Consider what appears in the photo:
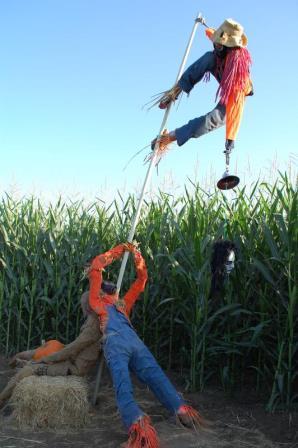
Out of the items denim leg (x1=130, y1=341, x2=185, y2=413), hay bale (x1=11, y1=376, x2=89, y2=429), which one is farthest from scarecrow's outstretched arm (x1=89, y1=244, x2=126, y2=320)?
hay bale (x1=11, y1=376, x2=89, y2=429)

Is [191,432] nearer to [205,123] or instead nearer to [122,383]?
[122,383]

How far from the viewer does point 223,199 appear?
5.41 metres

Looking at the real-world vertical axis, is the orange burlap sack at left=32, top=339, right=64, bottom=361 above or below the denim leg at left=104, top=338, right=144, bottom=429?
above

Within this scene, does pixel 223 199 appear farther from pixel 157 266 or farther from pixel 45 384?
pixel 45 384

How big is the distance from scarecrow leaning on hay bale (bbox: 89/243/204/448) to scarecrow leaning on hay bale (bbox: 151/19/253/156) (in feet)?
4.00

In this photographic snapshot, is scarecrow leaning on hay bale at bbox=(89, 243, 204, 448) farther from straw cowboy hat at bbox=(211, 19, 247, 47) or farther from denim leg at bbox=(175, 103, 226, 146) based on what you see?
straw cowboy hat at bbox=(211, 19, 247, 47)

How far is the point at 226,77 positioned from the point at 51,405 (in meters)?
2.94

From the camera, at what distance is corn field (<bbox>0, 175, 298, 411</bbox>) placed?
450 cm

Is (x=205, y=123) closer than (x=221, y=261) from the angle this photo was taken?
Yes

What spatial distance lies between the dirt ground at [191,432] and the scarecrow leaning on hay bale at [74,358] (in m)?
0.34

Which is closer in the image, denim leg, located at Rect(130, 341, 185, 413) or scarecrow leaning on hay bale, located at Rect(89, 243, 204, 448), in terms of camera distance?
scarecrow leaning on hay bale, located at Rect(89, 243, 204, 448)

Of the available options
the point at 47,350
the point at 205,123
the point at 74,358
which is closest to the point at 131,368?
the point at 74,358

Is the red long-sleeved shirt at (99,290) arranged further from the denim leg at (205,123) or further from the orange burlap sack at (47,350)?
the denim leg at (205,123)

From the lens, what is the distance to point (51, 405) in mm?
4078
